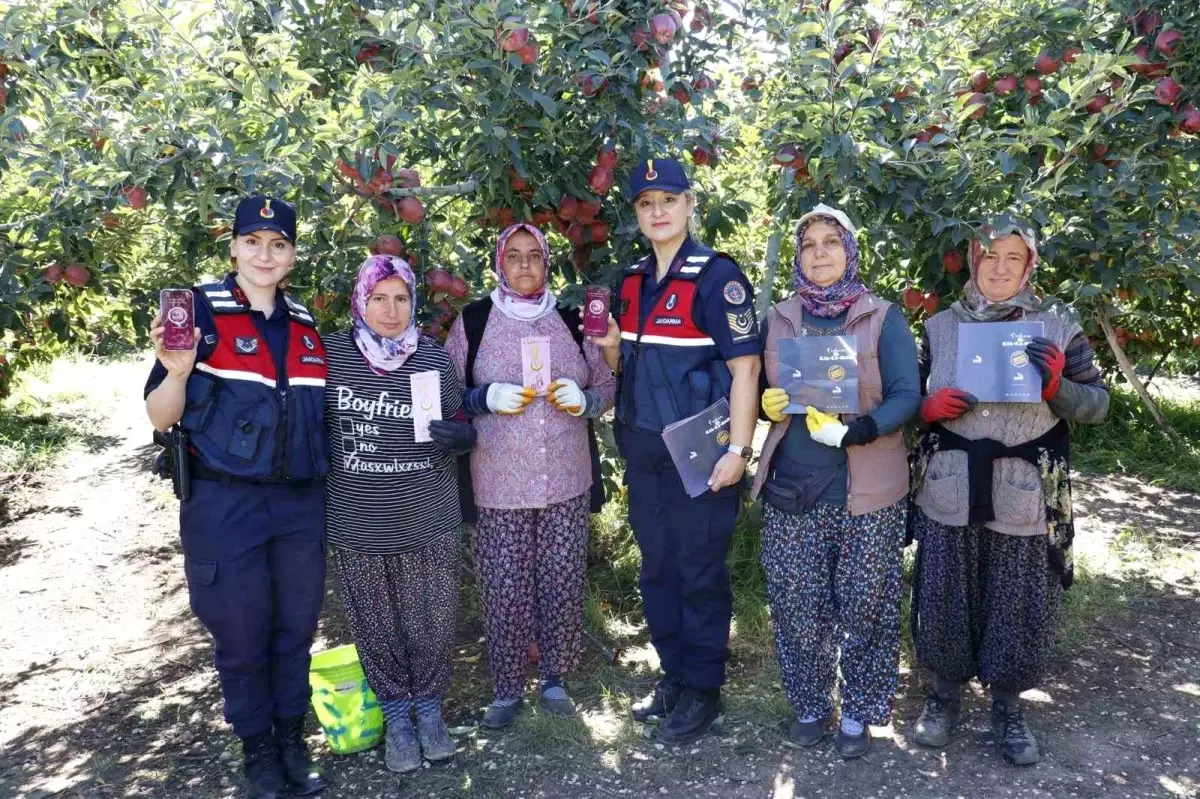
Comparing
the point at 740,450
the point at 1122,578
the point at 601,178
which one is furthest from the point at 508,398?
the point at 1122,578

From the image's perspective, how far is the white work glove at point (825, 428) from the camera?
2.78 m

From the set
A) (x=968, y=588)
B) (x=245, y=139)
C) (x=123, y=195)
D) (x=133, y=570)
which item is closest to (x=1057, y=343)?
(x=968, y=588)

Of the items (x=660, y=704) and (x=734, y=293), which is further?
(x=660, y=704)

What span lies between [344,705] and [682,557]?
4.16 ft

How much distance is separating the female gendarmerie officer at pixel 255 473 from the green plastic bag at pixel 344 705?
0.79 ft

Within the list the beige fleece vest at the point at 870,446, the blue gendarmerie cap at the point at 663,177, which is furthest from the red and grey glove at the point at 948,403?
the blue gendarmerie cap at the point at 663,177

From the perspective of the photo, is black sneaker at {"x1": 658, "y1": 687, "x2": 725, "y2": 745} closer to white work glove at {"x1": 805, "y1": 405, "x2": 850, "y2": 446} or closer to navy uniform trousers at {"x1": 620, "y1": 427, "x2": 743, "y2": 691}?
navy uniform trousers at {"x1": 620, "y1": 427, "x2": 743, "y2": 691}

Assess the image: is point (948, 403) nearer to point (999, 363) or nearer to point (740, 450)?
point (999, 363)

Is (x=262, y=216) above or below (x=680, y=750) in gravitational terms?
above

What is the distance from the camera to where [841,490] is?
9.57ft

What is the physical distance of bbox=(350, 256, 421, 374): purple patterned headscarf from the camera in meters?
2.94

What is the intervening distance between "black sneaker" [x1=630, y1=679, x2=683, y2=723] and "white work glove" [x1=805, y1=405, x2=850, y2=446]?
1.16 metres

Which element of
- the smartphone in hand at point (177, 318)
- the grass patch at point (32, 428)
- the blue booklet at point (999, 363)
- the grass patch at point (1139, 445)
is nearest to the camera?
the smartphone in hand at point (177, 318)

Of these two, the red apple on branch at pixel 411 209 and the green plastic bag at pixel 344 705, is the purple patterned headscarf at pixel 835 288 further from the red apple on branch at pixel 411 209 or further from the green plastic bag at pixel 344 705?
the green plastic bag at pixel 344 705
